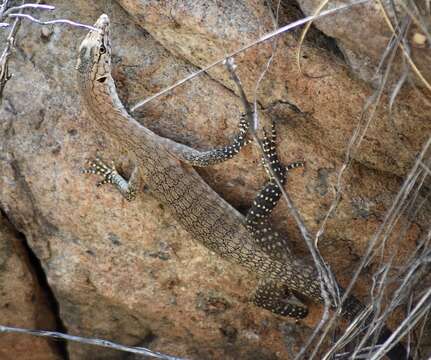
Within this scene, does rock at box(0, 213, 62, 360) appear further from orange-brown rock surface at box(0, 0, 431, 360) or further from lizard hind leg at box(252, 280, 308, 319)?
lizard hind leg at box(252, 280, 308, 319)

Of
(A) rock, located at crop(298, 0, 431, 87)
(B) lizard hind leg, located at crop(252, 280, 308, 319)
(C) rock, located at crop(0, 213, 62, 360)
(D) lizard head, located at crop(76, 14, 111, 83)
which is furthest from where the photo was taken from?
(C) rock, located at crop(0, 213, 62, 360)

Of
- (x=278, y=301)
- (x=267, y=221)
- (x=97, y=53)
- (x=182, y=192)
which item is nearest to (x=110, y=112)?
(x=97, y=53)

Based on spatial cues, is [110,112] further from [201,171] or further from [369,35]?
[369,35]

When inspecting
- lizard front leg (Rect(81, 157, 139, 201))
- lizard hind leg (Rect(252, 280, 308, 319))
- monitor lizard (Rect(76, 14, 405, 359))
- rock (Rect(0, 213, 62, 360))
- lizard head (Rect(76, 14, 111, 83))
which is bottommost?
rock (Rect(0, 213, 62, 360))

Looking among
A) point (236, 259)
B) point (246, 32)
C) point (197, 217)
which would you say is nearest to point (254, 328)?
point (236, 259)

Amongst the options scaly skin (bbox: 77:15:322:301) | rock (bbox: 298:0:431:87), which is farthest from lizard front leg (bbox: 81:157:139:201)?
rock (bbox: 298:0:431:87)

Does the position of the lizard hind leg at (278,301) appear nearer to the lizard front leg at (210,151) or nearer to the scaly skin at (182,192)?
the scaly skin at (182,192)
